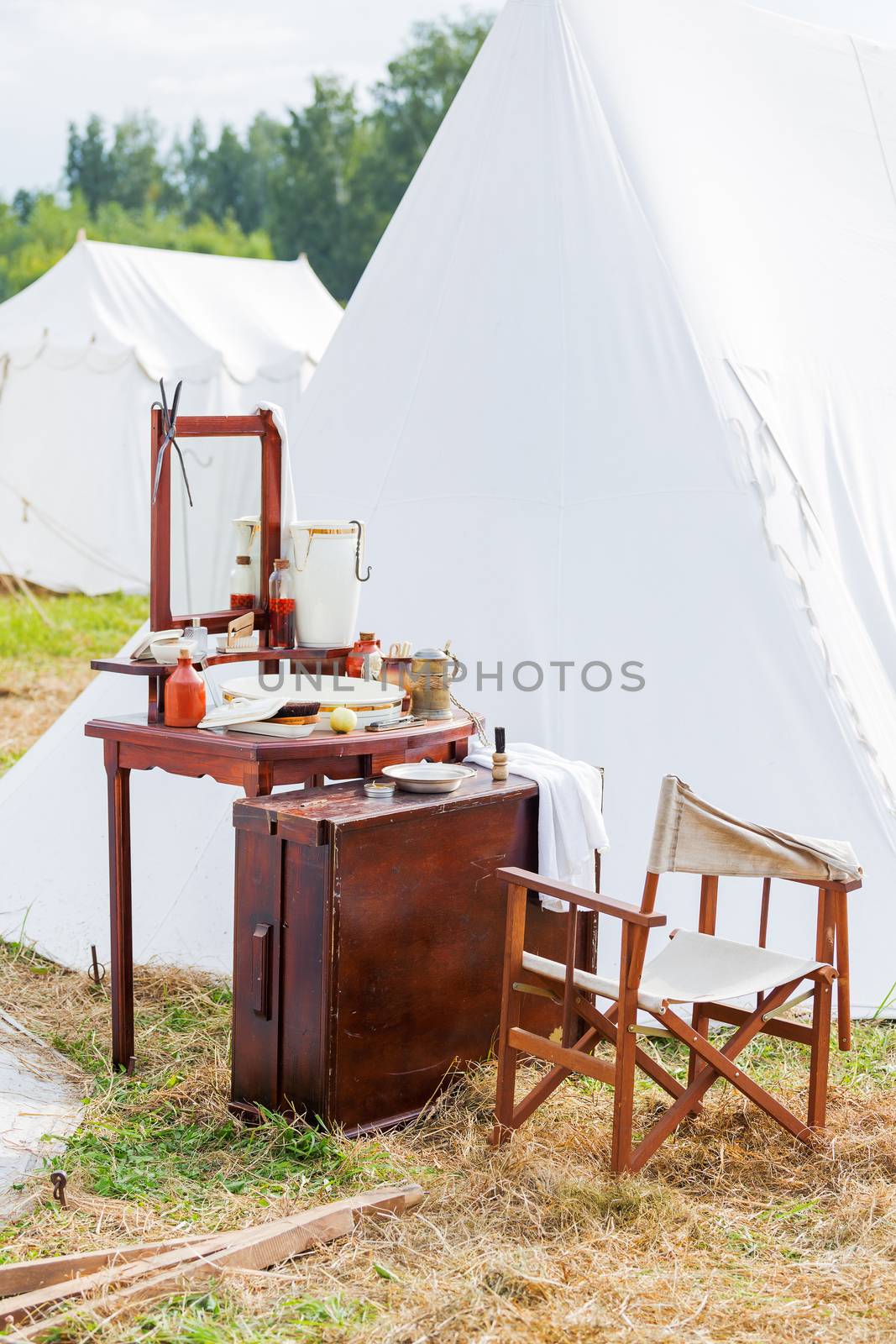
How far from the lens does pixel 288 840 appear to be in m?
2.65

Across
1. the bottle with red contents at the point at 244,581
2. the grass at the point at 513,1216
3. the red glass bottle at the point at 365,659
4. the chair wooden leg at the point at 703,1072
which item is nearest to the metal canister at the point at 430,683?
the red glass bottle at the point at 365,659

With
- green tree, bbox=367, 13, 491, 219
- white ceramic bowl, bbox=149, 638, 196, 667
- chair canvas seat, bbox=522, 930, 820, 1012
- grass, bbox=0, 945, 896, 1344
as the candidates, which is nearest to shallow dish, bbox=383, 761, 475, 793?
chair canvas seat, bbox=522, 930, 820, 1012

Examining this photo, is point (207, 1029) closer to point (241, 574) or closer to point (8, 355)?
point (241, 574)

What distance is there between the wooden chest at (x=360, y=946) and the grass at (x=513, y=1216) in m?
0.09

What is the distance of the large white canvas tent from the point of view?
11.7 ft

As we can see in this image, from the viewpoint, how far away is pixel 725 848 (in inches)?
104

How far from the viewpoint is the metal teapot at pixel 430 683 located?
→ 309cm

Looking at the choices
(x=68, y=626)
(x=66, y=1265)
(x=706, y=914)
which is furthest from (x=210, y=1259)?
(x=68, y=626)

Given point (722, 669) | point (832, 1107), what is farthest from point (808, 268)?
point (832, 1107)

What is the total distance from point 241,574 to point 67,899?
4.22 ft

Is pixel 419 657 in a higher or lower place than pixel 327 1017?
higher

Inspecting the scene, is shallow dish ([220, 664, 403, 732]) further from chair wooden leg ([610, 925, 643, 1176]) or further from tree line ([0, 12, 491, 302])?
tree line ([0, 12, 491, 302])

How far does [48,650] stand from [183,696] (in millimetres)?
6545

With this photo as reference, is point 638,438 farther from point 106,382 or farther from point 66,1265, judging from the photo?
point 106,382
